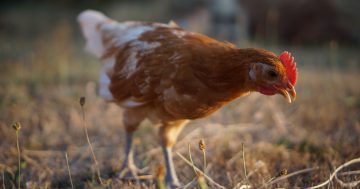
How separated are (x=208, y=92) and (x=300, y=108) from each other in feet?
7.74

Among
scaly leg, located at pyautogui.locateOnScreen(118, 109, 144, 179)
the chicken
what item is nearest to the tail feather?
the chicken

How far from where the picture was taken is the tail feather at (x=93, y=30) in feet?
12.4

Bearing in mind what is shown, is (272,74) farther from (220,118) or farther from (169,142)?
(220,118)

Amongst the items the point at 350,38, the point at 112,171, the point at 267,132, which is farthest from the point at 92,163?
the point at 350,38

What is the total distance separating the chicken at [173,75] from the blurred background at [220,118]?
56 centimetres

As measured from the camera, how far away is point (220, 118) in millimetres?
4598

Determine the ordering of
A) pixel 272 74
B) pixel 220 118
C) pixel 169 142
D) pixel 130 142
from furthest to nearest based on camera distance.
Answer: pixel 220 118 → pixel 130 142 → pixel 169 142 → pixel 272 74

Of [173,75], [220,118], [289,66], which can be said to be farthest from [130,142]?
[289,66]

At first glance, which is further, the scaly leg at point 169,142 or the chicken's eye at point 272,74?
the scaly leg at point 169,142

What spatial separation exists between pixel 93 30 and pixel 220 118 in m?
1.63

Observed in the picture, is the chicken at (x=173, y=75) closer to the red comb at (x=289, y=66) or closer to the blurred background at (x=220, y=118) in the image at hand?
the red comb at (x=289, y=66)

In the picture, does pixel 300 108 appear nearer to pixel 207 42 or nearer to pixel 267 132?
pixel 267 132

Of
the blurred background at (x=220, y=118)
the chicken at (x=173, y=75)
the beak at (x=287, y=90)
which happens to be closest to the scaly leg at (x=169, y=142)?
the chicken at (x=173, y=75)

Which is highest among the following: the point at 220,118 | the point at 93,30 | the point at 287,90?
the point at 93,30
